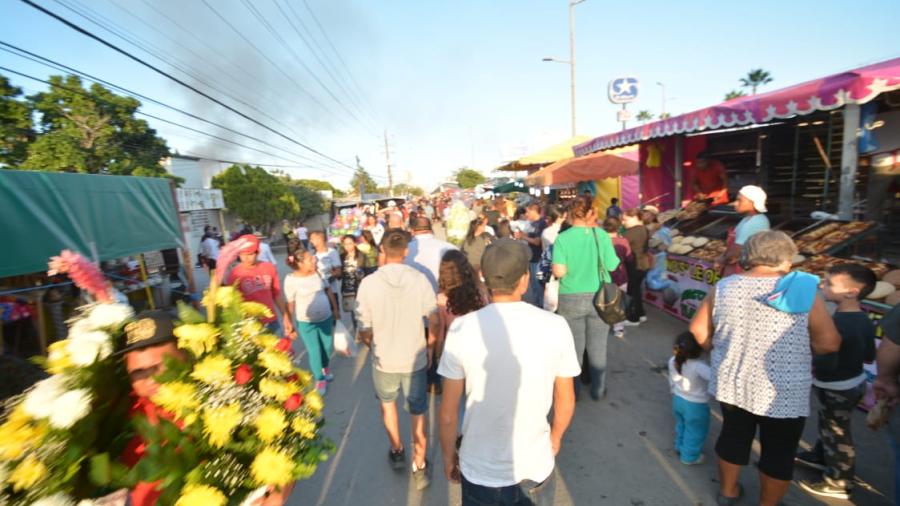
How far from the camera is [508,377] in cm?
164

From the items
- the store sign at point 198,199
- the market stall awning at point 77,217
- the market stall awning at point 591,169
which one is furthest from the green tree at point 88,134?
the market stall awning at point 591,169

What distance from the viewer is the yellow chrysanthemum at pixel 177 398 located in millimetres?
1248

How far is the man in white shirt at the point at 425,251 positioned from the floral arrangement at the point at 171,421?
241 centimetres

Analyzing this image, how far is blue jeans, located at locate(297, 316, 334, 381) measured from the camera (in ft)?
13.7

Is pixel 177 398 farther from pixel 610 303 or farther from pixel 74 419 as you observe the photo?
pixel 610 303

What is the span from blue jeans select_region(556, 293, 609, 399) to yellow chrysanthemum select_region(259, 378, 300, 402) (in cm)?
269

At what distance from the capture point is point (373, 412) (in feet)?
13.2

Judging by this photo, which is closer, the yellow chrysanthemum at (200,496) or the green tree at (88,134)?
the yellow chrysanthemum at (200,496)

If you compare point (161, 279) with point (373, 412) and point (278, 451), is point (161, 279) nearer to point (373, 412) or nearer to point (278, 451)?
point (373, 412)

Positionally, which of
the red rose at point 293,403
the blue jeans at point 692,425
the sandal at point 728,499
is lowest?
the sandal at point 728,499

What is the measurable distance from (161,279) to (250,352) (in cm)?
987

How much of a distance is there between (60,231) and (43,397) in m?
5.82

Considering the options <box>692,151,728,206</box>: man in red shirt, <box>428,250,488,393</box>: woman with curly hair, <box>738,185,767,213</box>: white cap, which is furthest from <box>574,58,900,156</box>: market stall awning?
<box>428,250,488,393</box>: woman with curly hair

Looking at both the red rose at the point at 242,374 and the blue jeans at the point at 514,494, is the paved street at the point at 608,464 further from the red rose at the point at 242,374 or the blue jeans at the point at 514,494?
the red rose at the point at 242,374
